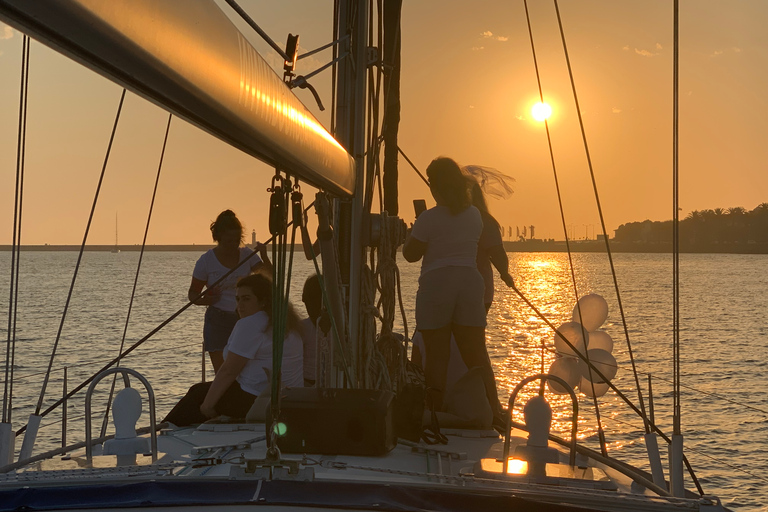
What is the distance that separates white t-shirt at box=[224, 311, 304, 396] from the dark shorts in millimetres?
1476

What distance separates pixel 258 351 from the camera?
4.15 meters

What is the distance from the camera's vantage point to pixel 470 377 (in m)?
4.36

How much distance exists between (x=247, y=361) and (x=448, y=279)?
42.2 inches

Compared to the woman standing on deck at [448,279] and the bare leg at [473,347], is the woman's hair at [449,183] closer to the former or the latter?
the woman standing on deck at [448,279]

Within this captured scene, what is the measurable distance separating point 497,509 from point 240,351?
214cm

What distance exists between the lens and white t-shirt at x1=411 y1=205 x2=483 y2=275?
174 inches

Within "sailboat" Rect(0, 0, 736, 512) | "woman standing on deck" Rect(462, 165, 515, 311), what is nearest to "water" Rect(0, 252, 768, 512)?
"woman standing on deck" Rect(462, 165, 515, 311)

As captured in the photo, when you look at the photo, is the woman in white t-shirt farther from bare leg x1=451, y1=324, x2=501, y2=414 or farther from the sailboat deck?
the sailboat deck

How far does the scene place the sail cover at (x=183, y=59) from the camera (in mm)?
992

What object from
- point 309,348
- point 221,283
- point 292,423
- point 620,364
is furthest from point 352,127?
point 620,364

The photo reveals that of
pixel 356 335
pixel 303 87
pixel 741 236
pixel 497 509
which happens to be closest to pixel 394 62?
pixel 303 87

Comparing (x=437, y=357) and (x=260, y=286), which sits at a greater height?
(x=260, y=286)

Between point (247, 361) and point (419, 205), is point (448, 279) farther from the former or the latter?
point (247, 361)

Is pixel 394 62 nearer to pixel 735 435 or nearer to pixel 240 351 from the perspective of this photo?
pixel 240 351
